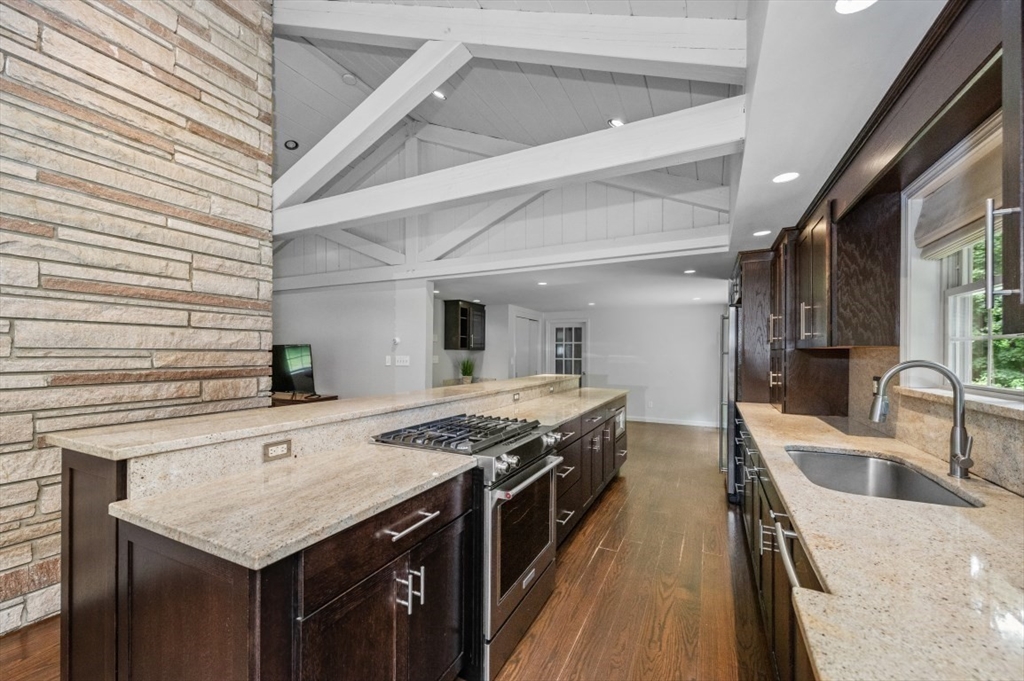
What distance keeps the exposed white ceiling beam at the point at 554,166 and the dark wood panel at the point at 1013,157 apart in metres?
0.95

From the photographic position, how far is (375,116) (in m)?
2.43

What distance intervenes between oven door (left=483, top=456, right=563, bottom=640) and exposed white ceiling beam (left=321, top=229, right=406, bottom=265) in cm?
354

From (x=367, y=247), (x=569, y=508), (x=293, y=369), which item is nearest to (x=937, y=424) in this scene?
(x=569, y=508)

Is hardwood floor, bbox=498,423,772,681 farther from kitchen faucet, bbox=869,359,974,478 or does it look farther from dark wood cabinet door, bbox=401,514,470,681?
kitchen faucet, bbox=869,359,974,478

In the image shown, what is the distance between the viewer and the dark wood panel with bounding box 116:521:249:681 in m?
0.94

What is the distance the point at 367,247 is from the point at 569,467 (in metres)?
3.72

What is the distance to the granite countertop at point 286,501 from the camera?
955 mm

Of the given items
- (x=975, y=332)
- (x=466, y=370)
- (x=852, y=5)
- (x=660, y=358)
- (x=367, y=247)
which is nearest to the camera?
(x=852, y=5)

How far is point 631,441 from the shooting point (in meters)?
6.02

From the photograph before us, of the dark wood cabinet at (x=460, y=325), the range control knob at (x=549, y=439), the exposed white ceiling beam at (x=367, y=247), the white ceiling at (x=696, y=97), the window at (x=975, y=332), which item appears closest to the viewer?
the white ceiling at (x=696, y=97)

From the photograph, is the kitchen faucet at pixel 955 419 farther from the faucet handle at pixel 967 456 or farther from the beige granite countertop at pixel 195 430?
the beige granite countertop at pixel 195 430

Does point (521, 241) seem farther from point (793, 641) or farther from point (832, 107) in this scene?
point (793, 641)

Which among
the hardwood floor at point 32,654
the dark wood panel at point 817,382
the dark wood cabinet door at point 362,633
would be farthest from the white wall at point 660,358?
the hardwood floor at point 32,654

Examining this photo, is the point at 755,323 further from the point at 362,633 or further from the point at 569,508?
the point at 362,633
